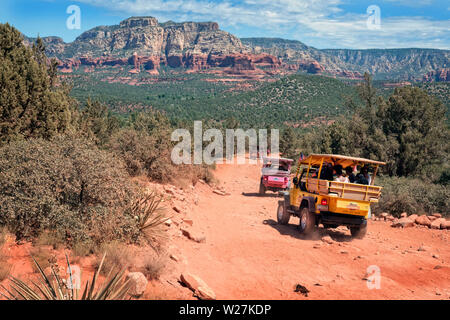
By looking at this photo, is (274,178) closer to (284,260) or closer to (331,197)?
(331,197)

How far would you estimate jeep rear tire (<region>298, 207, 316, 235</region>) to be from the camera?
34.1ft

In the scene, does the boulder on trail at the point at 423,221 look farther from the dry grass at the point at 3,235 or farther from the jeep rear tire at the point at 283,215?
the dry grass at the point at 3,235

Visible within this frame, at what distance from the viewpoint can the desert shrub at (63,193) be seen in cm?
688

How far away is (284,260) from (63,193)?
16.8 ft

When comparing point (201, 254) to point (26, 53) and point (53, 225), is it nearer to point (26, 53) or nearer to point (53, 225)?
point (53, 225)

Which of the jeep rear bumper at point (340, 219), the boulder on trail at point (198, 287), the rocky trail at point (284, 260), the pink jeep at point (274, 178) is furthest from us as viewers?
the pink jeep at point (274, 178)

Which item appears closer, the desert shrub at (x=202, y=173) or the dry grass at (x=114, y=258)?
the dry grass at (x=114, y=258)

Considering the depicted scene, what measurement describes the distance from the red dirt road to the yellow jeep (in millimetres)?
582

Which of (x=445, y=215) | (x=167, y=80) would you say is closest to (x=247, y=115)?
(x=445, y=215)

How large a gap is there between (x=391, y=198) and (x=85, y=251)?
12307 millimetres

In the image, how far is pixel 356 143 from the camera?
24.4 m

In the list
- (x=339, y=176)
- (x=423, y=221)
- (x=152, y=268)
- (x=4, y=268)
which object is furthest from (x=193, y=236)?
(x=423, y=221)

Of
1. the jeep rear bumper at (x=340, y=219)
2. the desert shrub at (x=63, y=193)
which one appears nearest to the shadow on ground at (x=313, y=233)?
the jeep rear bumper at (x=340, y=219)

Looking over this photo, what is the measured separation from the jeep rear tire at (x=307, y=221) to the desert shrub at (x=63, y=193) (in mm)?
5113
